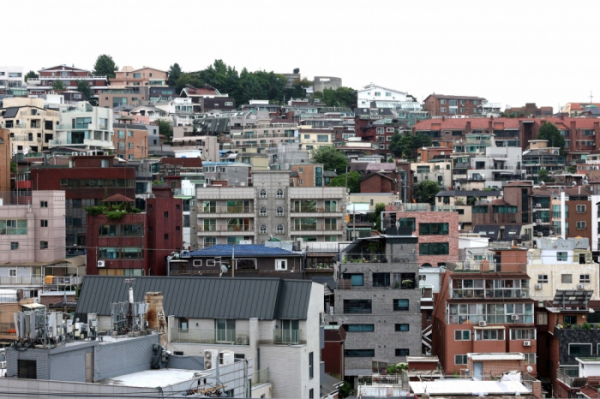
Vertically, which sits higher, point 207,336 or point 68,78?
point 68,78

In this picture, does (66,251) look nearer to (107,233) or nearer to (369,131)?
(107,233)

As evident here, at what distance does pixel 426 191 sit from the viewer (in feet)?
297

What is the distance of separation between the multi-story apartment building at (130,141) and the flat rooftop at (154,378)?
64098 millimetres

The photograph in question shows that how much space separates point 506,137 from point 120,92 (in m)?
47.5

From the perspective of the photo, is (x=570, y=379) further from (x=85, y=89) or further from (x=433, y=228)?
(x=85, y=89)

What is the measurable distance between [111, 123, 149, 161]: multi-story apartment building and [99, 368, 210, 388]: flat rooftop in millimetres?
64098

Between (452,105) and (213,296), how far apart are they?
377 feet

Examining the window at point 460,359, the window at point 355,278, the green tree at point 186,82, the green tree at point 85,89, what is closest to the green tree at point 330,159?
the green tree at point 85,89

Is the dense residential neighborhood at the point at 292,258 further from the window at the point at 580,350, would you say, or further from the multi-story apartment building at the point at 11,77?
the multi-story apartment building at the point at 11,77

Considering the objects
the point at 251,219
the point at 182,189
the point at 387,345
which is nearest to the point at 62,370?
the point at 387,345

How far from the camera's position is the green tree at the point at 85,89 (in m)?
133

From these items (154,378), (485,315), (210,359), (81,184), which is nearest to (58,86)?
(81,184)

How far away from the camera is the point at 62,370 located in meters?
19.3

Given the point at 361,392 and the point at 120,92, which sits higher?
the point at 120,92
